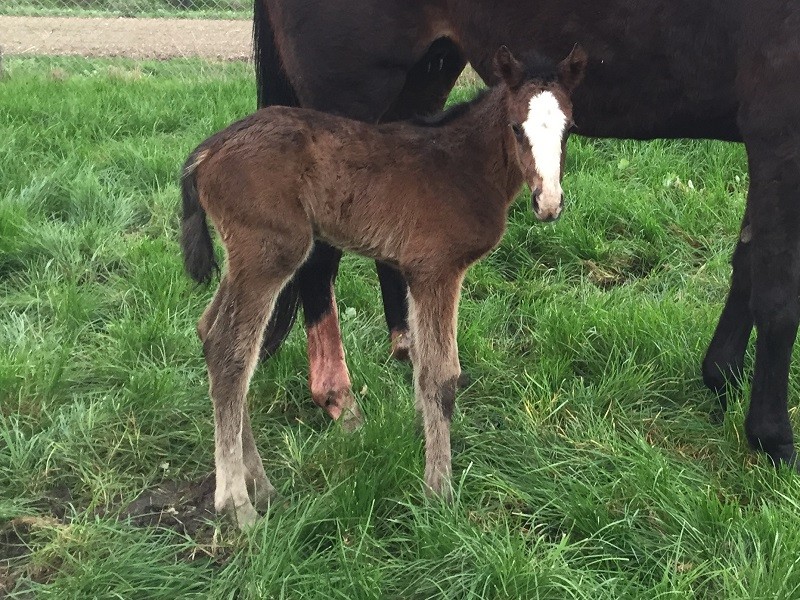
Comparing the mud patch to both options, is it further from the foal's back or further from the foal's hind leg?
the foal's back

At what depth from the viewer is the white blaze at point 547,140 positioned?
1857 mm

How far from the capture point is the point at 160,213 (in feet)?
13.6

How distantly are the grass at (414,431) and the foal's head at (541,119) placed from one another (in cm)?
85

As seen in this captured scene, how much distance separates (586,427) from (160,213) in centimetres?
283

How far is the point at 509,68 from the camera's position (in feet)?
6.69

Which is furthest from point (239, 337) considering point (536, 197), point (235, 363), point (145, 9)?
point (145, 9)

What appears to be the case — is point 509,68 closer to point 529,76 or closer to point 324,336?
point 529,76

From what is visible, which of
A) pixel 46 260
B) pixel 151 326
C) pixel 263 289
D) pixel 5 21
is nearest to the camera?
pixel 263 289

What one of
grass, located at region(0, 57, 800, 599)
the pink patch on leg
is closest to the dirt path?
grass, located at region(0, 57, 800, 599)

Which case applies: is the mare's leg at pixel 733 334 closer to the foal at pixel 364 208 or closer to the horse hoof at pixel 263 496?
the foal at pixel 364 208

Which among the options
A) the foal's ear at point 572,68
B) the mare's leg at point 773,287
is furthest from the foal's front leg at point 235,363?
the mare's leg at point 773,287

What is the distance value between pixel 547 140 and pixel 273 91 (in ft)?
4.55

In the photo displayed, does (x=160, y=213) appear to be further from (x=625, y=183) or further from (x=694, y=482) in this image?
(x=694, y=482)

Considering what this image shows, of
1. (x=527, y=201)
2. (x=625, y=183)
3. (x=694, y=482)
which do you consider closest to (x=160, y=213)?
(x=527, y=201)
